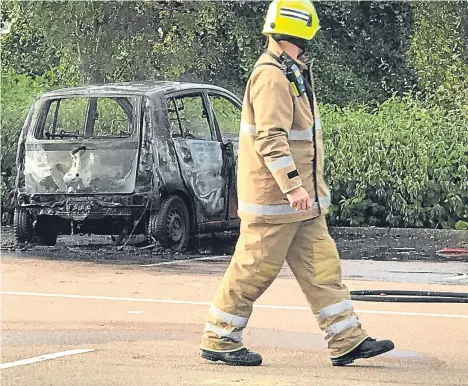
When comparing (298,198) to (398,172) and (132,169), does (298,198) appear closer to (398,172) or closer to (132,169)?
(132,169)

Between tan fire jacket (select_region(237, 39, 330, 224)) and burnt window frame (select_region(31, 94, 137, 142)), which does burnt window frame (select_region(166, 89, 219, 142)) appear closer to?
burnt window frame (select_region(31, 94, 137, 142))

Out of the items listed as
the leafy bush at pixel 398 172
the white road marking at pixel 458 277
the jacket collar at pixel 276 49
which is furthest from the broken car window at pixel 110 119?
the jacket collar at pixel 276 49

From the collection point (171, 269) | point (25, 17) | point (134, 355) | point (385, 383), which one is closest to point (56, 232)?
point (171, 269)

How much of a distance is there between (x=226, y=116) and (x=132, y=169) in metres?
2.36

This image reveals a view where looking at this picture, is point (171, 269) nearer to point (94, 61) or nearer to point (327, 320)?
point (327, 320)

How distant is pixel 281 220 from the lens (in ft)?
23.0

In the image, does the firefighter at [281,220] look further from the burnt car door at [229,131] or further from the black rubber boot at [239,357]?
the burnt car door at [229,131]

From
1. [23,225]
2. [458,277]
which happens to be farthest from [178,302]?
[23,225]

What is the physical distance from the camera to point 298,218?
703cm

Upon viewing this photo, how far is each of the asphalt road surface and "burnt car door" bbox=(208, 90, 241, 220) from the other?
1801mm

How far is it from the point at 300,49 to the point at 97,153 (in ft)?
20.1

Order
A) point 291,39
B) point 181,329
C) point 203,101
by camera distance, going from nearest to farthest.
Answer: point 291,39 < point 181,329 < point 203,101

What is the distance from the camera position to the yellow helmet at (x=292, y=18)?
7.09m

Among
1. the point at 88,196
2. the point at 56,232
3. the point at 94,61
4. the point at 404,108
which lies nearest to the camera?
the point at 88,196
